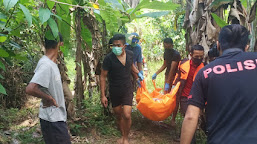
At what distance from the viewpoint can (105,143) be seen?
3957 millimetres

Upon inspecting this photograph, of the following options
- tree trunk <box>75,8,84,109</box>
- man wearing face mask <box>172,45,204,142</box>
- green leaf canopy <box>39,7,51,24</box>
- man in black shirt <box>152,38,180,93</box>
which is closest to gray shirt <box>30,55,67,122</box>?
green leaf canopy <box>39,7,51,24</box>

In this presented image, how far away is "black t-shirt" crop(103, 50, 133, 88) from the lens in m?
3.65

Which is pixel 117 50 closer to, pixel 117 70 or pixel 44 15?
pixel 117 70

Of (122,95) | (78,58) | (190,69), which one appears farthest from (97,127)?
(190,69)

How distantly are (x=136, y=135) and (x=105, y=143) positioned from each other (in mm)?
641

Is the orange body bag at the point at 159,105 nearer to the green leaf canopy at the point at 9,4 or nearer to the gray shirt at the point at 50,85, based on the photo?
the gray shirt at the point at 50,85

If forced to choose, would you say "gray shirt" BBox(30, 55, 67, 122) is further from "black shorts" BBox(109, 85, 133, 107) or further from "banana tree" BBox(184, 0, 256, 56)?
"banana tree" BBox(184, 0, 256, 56)

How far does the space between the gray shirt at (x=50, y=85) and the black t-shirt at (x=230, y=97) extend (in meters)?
1.34

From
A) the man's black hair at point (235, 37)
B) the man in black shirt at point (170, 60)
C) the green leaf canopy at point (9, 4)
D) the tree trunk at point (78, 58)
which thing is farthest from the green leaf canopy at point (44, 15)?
the man in black shirt at point (170, 60)

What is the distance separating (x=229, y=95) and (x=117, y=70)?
2.32 m

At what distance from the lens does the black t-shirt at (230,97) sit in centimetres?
144

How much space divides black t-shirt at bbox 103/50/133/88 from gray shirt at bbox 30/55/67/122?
1342mm

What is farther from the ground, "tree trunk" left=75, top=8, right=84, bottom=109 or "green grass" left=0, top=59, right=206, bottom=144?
"tree trunk" left=75, top=8, right=84, bottom=109

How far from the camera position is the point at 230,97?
4.85ft
